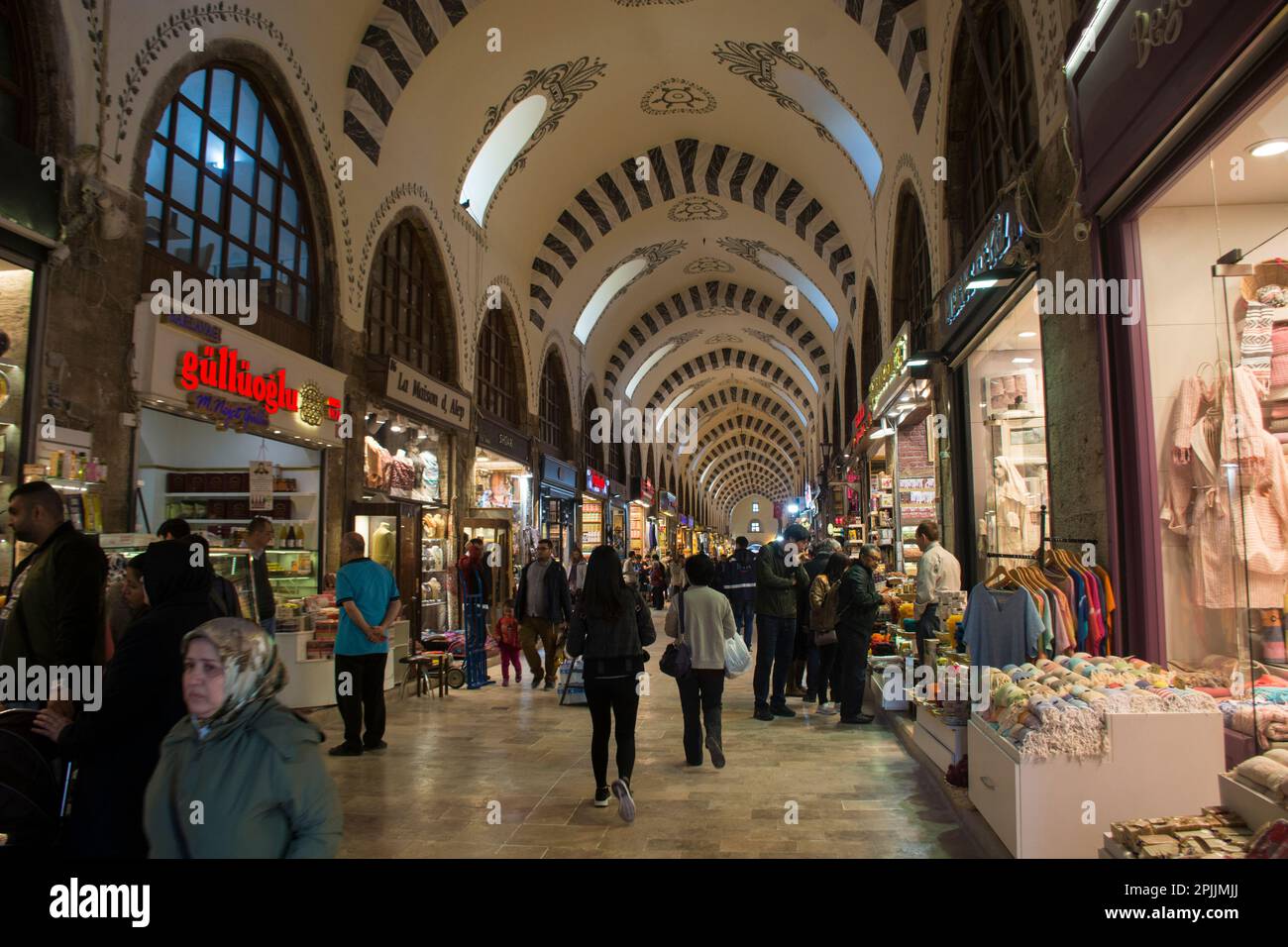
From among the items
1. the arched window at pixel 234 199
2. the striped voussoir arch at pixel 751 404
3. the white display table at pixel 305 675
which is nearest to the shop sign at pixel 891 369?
the white display table at pixel 305 675

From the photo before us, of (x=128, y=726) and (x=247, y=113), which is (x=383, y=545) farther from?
(x=128, y=726)

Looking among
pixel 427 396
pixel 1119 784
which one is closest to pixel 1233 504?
pixel 1119 784

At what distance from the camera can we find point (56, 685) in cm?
231

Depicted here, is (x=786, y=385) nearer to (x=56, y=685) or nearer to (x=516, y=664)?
(x=516, y=664)

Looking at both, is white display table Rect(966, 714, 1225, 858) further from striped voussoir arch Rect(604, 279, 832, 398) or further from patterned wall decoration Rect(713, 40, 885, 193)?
striped voussoir arch Rect(604, 279, 832, 398)

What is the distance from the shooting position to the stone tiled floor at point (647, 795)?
3.37 meters

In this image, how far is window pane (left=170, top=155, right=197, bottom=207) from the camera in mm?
5434

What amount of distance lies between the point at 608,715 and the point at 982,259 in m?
3.59

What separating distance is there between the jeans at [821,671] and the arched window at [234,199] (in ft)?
17.0

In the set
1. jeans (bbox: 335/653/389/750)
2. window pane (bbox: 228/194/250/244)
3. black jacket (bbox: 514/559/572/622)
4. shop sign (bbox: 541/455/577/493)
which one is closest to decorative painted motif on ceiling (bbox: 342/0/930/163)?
window pane (bbox: 228/194/250/244)

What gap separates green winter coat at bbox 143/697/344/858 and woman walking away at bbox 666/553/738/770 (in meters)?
3.21

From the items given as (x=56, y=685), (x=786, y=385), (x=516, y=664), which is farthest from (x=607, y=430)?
(x=56, y=685)

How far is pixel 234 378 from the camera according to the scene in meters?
5.75

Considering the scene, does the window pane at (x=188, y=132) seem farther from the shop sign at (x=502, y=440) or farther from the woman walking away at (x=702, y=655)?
the shop sign at (x=502, y=440)
